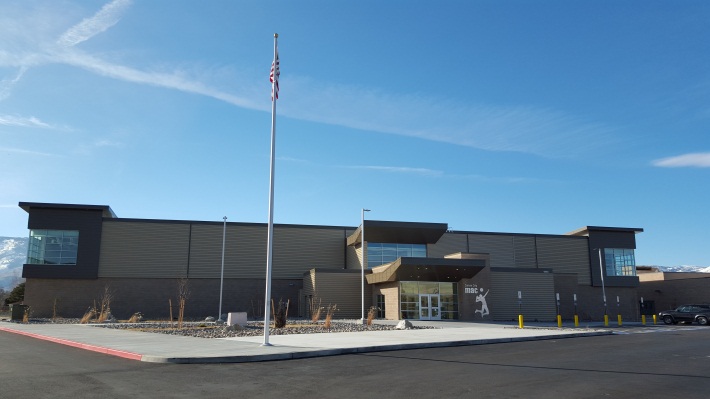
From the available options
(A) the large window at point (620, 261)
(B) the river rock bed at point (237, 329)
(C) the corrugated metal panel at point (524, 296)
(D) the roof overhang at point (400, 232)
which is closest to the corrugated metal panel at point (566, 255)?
(A) the large window at point (620, 261)

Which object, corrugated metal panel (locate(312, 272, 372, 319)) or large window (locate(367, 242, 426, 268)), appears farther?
large window (locate(367, 242, 426, 268))

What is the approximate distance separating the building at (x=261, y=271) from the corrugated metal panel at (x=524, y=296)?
84 mm

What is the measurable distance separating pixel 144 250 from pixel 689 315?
45.2 m

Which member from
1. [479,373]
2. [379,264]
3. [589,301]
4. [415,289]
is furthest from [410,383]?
[589,301]

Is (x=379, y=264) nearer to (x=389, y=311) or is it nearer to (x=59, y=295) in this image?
(x=389, y=311)

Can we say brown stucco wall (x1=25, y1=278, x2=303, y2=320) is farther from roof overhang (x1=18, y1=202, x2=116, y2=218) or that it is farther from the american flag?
the american flag

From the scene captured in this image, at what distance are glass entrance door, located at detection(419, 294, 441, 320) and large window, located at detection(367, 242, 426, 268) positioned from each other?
20.6 ft

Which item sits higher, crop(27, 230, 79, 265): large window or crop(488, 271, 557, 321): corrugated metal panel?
crop(27, 230, 79, 265): large window

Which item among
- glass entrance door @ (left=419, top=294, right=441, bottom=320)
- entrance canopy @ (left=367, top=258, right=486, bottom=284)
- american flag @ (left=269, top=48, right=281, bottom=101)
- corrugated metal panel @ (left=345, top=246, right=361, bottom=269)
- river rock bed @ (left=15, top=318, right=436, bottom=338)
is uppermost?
american flag @ (left=269, top=48, right=281, bottom=101)

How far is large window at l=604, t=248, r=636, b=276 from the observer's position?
58800 millimetres

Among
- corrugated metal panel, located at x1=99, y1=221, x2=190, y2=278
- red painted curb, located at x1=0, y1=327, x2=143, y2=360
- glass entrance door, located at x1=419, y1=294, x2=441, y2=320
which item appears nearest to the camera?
red painted curb, located at x1=0, y1=327, x2=143, y2=360

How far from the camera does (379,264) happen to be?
49.7m

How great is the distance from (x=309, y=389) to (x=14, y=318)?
38846 mm

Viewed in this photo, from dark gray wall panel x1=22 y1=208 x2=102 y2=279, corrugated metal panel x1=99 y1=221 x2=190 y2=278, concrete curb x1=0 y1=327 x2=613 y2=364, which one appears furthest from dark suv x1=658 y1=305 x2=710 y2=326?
dark gray wall panel x1=22 y1=208 x2=102 y2=279
